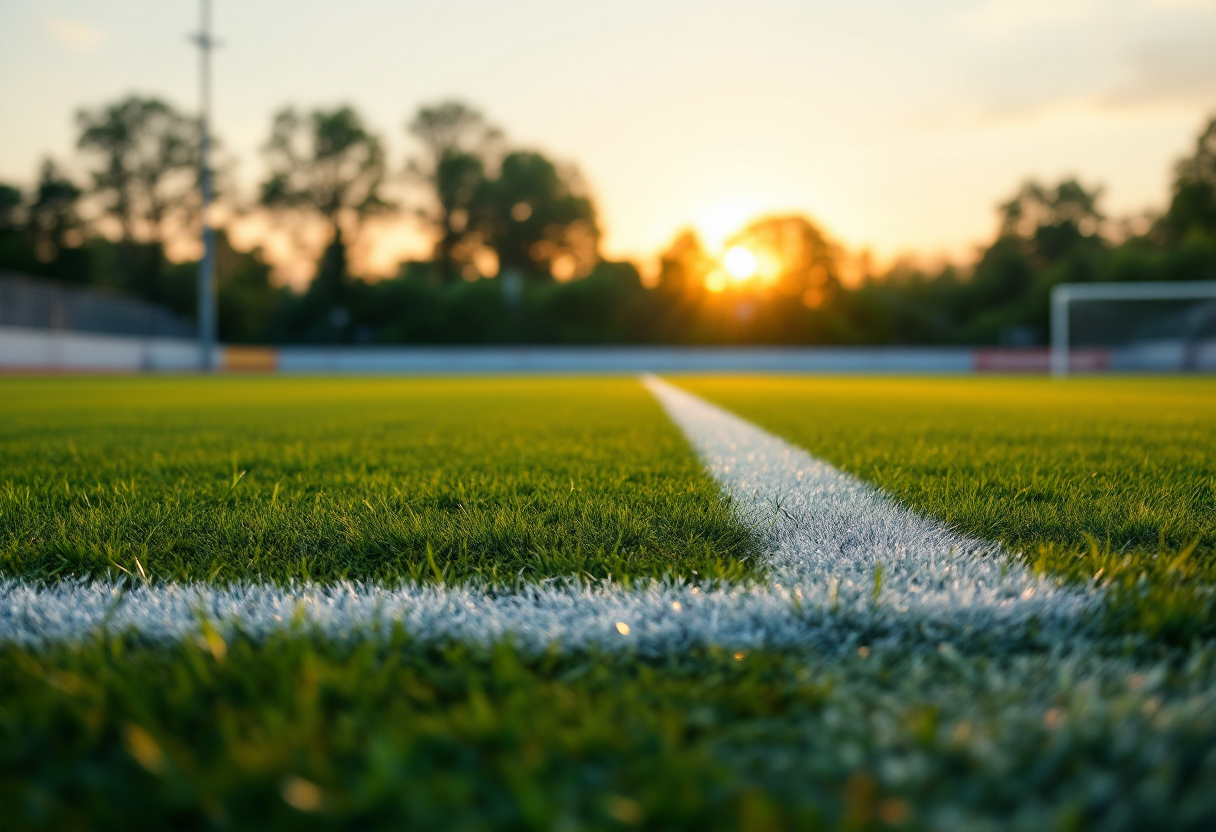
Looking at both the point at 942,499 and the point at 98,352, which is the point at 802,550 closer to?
the point at 942,499

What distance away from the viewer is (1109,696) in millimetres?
810

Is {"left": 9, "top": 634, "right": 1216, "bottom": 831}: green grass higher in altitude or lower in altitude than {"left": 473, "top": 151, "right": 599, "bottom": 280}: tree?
lower

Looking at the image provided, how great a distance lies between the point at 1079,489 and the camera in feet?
7.11

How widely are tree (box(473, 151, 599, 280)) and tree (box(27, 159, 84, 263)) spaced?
62.8 ft

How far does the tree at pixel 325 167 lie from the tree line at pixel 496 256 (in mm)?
74

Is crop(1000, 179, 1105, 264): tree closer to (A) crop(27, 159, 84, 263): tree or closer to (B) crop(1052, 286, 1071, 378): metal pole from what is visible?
(B) crop(1052, 286, 1071, 378): metal pole

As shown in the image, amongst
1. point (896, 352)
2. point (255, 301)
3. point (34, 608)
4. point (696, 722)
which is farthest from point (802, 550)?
point (255, 301)

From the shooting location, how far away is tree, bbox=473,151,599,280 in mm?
45094

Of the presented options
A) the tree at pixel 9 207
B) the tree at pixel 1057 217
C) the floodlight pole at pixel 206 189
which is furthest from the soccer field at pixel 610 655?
the tree at pixel 1057 217

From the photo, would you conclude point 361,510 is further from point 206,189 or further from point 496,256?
point 496,256

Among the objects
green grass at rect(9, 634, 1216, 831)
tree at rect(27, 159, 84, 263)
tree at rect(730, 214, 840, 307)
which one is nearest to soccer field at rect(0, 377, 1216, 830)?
green grass at rect(9, 634, 1216, 831)

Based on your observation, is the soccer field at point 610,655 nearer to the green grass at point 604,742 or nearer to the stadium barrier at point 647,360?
the green grass at point 604,742

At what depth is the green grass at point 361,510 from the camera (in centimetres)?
151

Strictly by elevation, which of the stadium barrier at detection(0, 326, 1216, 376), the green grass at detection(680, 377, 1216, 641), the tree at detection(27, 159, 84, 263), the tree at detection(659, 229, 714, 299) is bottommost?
the green grass at detection(680, 377, 1216, 641)
